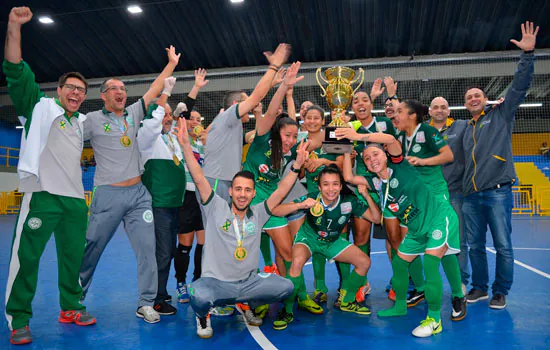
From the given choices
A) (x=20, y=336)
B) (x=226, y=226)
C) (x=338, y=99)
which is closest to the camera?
(x=20, y=336)

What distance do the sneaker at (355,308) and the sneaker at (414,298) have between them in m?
0.55

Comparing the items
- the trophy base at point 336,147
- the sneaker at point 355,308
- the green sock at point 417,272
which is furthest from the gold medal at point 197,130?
the green sock at point 417,272

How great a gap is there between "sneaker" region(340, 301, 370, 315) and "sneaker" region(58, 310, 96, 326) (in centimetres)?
235

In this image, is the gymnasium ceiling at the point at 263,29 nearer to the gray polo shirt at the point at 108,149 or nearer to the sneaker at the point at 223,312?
the gray polo shirt at the point at 108,149

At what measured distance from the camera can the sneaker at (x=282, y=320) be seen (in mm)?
3475

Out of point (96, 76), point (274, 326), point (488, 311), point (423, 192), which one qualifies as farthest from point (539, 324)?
point (96, 76)

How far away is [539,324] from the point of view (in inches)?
137

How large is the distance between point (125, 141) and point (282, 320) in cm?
221

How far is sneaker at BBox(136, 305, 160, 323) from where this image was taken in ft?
12.0

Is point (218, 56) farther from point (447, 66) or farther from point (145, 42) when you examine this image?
point (447, 66)

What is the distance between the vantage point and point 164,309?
13.0ft

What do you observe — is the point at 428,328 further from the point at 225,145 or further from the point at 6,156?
the point at 6,156

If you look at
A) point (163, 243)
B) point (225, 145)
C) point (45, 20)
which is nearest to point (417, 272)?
point (225, 145)

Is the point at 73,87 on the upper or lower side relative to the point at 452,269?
upper
